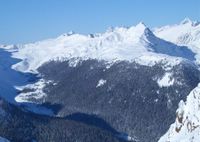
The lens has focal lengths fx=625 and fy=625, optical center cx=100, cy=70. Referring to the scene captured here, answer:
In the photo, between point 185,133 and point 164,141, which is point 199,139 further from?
point 164,141

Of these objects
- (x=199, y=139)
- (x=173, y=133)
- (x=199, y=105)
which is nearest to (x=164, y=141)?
(x=173, y=133)

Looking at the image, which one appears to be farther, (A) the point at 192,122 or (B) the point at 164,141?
(B) the point at 164,141

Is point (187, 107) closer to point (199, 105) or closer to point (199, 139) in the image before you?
point (199, 105)

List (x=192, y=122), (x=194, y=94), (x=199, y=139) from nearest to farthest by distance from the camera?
(x=199, y=139)
(x=192, y=122)
(x=194, y=94)

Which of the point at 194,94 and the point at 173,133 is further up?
the point at 194,94

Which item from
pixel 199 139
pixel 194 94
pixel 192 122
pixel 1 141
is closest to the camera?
pixel 199 139

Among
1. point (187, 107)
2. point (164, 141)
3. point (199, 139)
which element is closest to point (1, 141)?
point (164, 141)
